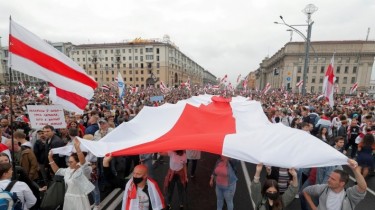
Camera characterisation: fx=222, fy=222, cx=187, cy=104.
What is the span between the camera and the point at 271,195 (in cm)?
280

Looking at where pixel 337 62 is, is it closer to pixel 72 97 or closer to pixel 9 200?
pixel 72 97

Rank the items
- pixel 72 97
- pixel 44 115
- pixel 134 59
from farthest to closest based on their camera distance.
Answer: pixel 134 59 < pixel 44 115 < pixel 72 97

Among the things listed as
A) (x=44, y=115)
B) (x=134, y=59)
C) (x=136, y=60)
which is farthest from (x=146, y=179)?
(x=136, y=60)

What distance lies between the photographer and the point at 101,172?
5.48m

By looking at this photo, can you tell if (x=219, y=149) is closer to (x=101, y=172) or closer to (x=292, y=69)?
(x=101, y=172)

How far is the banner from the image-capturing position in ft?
14.8

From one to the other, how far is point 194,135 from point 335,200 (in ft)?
6.68

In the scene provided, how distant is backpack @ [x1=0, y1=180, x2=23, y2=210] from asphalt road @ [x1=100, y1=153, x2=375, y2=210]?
88.9 inches

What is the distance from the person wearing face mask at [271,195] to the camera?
2.81 m

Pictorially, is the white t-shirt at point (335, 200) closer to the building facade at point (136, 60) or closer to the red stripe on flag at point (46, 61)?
the red stripe on flag at point (46, 61)

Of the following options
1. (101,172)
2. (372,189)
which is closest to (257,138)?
(101,172)

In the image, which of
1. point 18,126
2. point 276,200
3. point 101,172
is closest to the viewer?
point 276,200

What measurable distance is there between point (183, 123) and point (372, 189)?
17.3 ft

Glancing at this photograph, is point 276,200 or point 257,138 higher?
point 257,138
